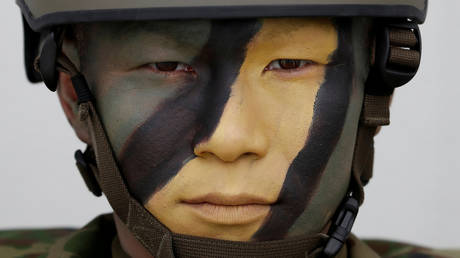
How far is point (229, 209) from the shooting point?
1.78 meters

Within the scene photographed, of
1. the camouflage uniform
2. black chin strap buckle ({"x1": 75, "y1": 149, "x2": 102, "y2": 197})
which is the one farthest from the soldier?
the camouflage uniform

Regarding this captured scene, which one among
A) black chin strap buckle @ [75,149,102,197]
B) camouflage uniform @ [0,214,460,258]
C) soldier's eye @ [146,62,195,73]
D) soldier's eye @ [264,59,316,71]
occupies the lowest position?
camouflage uniform @ [0,214,460,258]

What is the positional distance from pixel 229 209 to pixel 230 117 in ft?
0.69

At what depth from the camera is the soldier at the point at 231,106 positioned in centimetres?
173

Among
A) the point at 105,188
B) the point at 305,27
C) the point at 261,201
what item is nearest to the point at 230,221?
the point at 261,201

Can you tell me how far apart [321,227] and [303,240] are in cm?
7

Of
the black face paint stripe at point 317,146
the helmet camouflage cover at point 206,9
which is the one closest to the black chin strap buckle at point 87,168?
the helmet camouflage cover at point 206,9

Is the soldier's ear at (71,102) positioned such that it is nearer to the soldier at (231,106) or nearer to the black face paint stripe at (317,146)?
the soldier at (231,106)

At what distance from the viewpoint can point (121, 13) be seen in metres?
1.70

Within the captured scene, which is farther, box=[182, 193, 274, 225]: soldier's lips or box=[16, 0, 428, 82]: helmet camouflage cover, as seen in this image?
box=[182, 193, 274, 225]: soldier's lips

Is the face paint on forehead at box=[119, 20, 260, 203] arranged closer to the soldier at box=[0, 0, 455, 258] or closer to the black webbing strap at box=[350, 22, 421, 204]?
the soldier at box=[0, 0, 455, 258]

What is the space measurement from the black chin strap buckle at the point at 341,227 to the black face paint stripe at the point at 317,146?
0.45 ft

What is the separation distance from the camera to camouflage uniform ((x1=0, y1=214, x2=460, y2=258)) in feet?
7.11

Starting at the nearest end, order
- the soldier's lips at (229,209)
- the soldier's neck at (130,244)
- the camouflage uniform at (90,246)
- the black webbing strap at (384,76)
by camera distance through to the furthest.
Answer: the soldier's lips at (229,209) → the black webbing strap at (384,76) → the soldier's neck at (130,244) → the camouflage uniform at (90,246)
